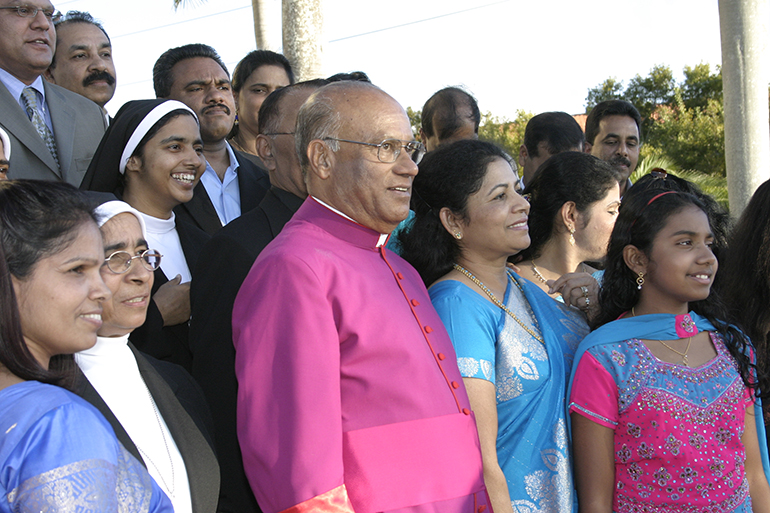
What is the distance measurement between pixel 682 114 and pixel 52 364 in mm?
22980

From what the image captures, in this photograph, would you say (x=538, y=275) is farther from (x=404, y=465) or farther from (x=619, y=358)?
(x=404, y=465)

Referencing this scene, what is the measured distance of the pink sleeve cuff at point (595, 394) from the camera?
2.62 m

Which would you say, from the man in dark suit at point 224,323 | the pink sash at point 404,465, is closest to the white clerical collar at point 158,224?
the man in dark suit at point 224,323

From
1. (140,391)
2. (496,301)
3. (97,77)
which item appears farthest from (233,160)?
(140,391)

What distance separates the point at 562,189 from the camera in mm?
3520

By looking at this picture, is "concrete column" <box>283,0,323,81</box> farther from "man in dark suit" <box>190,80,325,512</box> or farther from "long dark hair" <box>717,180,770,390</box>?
"man in dark suit" <box>190,80,325,512</box>

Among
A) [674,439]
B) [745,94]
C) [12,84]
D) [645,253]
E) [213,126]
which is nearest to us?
[674,439]

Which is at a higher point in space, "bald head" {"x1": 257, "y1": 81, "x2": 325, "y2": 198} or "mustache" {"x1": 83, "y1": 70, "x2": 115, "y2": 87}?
"mustache" {"x1": 83, "y1": 70, "x2": 115, "y2": 87}

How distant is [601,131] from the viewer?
5637mm

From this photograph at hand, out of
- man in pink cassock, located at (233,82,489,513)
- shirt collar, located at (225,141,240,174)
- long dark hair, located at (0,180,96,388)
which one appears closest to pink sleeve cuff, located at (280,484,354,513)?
man in pink cassock, located at (233,82,489,513)

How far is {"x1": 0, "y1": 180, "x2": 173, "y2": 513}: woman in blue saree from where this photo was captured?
152 centimetres

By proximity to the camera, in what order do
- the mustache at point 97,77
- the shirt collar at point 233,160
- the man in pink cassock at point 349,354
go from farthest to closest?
the mustache at point 97,77 < the shirt collar at point 233,160 < the man in pink cassock at point 349,354

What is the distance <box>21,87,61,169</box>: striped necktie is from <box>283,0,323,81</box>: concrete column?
6.91 meters

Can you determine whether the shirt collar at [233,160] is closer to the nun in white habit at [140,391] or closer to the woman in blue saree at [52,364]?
the nun in white habit at [140,391]
